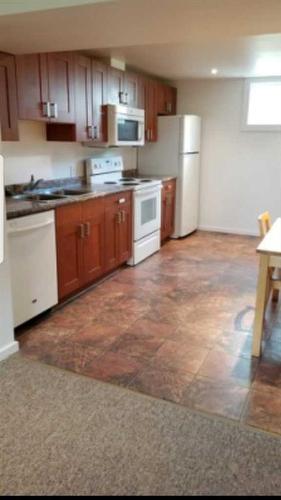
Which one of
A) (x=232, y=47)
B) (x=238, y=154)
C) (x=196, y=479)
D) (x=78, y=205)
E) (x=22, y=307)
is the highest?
(x=232, y=47)

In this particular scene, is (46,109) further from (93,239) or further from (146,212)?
(146,212)

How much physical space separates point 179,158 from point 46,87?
8.43 feet

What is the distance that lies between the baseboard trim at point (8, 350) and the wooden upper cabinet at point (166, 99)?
3.91m

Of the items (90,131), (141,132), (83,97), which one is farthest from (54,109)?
(141,132)

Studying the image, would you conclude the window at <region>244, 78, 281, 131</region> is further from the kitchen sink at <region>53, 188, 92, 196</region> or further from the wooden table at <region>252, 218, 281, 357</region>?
the wooden table at <region>252, 218, 281, 357</region>

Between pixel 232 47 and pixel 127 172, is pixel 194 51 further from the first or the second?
pixel 127 172

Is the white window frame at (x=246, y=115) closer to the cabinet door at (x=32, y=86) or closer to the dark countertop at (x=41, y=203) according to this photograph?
the dark countertop at (x=41, y=203)

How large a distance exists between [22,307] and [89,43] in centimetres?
180

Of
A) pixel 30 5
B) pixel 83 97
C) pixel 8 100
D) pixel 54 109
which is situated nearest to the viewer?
pixel 30 5

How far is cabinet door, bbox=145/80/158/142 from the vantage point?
5.13 meters

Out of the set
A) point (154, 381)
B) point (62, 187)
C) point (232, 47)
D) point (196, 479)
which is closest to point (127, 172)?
point (62, 187)

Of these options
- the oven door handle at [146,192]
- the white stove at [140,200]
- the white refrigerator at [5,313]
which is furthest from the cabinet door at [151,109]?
the white refrigerator at [5,313]

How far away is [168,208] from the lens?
17.9 feet

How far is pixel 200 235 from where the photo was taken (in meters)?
6.03
